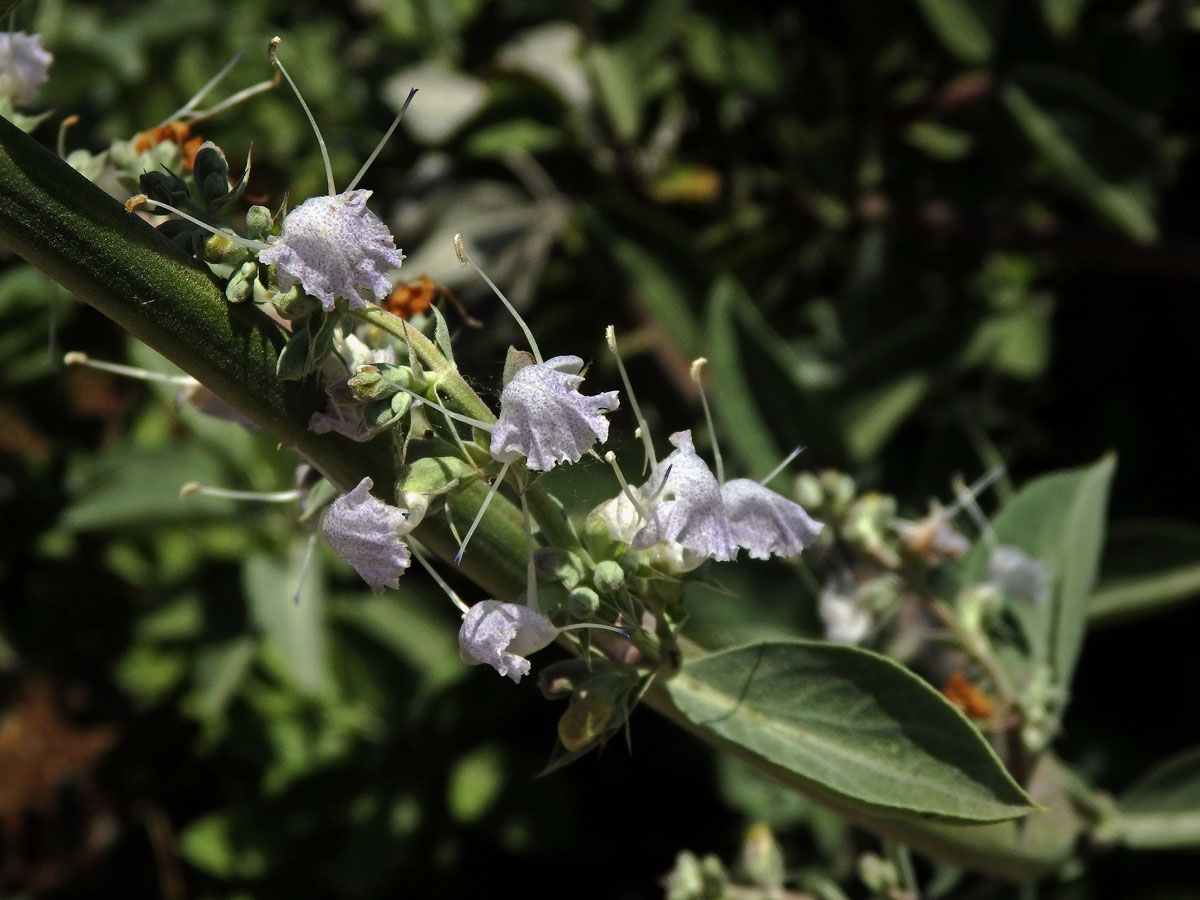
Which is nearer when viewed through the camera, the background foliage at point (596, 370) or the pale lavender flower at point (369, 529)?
the pale lavender flower at point (369, 529)

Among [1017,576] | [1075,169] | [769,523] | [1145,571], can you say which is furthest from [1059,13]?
[769,523]

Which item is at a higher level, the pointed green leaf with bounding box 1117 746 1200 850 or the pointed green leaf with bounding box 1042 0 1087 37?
the pointed green leaf with bounding box 1042 0 1087 37

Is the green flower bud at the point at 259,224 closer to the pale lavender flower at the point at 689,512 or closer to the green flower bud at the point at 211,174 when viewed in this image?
the green flower bud at the point at 211,174

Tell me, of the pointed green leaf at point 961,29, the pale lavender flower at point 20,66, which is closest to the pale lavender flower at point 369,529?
the pale lavender flower at point 20,66

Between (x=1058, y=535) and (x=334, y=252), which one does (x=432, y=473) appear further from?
(x=1058, y=535)

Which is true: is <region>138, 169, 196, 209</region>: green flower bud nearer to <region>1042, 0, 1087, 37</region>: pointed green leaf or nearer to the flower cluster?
the flower cluster

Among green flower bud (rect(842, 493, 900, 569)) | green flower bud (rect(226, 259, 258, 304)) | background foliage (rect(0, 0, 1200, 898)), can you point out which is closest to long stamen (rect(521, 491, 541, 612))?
green flower bud (rect(226, 259, 258, 304))
